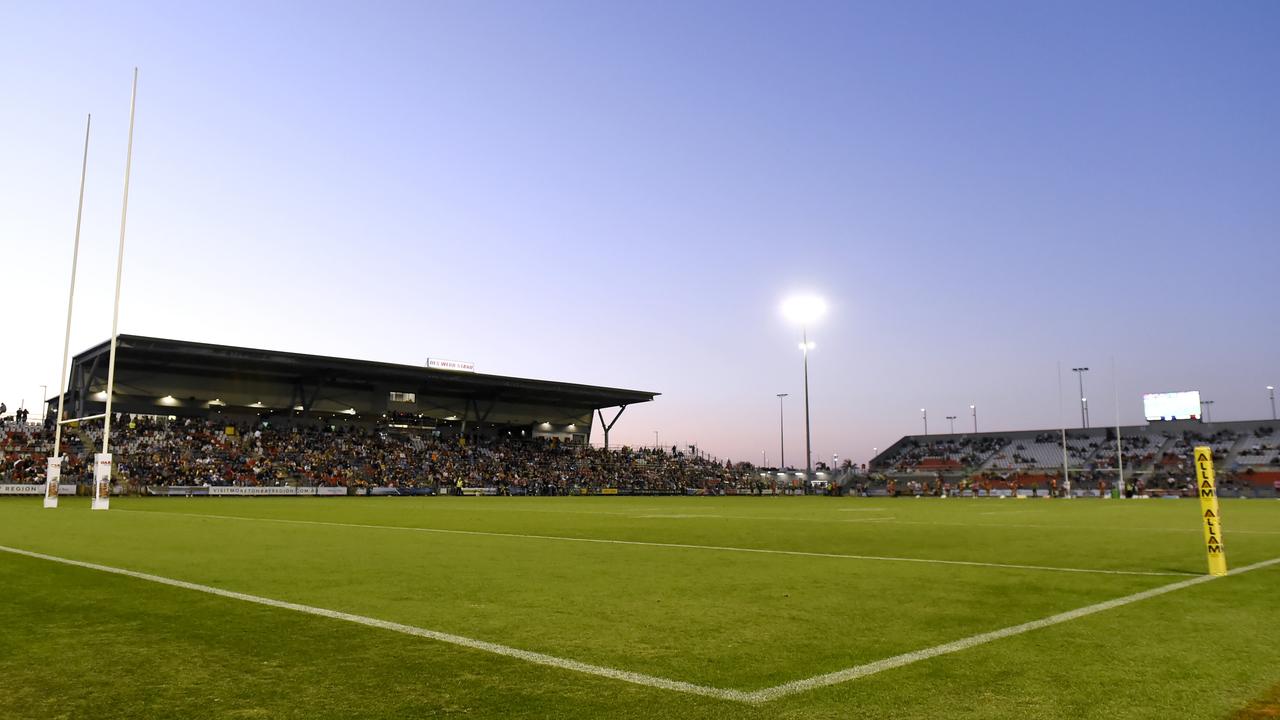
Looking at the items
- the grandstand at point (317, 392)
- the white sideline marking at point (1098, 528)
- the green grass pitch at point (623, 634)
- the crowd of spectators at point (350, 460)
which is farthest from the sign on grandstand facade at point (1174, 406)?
the green grass pitch at point (623, 634)

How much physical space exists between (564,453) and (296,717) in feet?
238

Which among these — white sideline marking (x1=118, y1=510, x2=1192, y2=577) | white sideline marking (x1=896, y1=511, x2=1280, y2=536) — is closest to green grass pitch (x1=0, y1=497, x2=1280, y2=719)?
white sideline marking (x1=118, y1=510, x2=1192, y2=577)

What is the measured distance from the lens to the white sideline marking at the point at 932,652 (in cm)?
426

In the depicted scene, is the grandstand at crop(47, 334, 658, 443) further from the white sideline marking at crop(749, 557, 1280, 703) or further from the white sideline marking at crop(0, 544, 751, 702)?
the white sideline marking at crop(749, 557, 1280, 703)

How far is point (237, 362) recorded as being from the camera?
5734 centimetres

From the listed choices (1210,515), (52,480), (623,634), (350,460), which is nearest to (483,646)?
(623,634)

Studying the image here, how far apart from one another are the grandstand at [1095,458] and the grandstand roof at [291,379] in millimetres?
34298

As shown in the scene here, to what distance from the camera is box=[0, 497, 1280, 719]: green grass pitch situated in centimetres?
405

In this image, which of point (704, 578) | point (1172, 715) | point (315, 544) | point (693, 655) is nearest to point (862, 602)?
point (704, 578)

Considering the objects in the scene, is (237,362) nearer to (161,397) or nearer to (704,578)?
(161,397)

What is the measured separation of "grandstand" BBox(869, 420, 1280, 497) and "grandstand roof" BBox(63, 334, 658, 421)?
3430 cm

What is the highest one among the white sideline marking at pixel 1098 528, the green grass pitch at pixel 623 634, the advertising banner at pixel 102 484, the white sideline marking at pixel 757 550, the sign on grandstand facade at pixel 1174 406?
the sign on grandstand facade at pixel 1174 406

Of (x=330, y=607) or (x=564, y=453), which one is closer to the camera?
(x=330, y=607)

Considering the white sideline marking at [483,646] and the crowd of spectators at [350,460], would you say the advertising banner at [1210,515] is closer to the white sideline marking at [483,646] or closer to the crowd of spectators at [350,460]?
the white sideline marking at [483,646]
